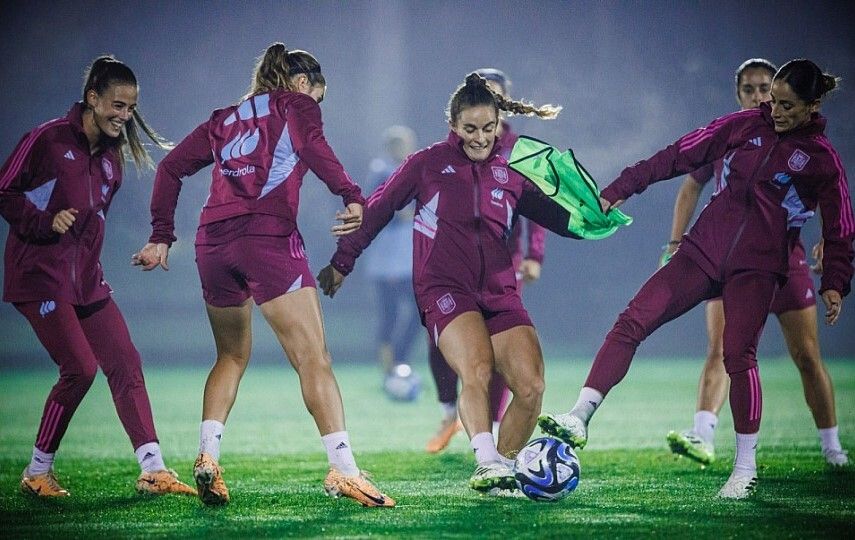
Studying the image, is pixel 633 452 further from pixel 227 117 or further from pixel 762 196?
pixel 227 117

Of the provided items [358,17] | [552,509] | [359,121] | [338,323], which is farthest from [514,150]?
[338,323]

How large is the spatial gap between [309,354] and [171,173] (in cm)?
98

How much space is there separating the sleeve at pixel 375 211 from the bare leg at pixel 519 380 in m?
0.71

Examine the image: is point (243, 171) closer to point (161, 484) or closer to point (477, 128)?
point (477, 128)

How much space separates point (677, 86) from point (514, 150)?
5.90 meters

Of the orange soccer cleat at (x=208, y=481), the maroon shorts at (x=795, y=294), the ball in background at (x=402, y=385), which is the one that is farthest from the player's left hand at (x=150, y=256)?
the ball in background at (x=402, y=385)

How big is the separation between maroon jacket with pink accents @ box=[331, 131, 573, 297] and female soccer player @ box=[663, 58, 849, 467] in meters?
1.16

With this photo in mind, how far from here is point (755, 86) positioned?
19.1 ft

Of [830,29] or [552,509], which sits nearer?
[552,509]

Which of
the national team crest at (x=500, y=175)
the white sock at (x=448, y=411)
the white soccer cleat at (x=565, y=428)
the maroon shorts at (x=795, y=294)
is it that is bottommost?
the white soccer cleat at (x=565, y=428)

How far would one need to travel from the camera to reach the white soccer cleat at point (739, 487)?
4.75 m

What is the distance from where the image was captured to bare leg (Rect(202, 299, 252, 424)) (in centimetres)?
481

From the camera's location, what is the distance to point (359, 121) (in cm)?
1236

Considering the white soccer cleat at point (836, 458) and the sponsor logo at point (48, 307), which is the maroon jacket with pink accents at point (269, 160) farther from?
the white soccer cleat at point (836, 458)
